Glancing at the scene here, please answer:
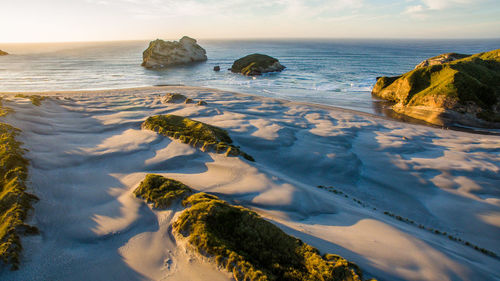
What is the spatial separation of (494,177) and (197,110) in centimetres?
1448

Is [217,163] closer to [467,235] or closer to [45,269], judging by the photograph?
[45,269]

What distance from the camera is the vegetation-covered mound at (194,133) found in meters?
8.09

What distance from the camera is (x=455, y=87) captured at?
58.0ft

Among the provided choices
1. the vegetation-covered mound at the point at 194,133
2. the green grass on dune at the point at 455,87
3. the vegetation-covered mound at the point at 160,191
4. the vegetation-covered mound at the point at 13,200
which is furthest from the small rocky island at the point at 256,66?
the vegetation-covered mound at the point at 160,191

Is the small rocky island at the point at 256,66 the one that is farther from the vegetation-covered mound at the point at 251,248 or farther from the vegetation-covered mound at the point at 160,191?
the vegetation-covered mound at the point at 251,248

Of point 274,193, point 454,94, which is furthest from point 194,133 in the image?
point 454,94

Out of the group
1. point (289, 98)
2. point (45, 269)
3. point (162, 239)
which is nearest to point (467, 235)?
point (162, 239)

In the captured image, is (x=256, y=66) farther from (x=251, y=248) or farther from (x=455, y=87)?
(x=251, y=248)

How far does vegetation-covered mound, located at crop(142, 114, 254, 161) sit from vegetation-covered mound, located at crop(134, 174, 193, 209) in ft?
9.09

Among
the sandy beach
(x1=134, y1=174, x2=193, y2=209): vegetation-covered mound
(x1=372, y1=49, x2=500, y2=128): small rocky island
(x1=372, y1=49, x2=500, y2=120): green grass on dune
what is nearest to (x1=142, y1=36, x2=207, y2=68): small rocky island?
the sandy beach

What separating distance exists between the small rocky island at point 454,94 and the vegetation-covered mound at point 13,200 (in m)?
22.4

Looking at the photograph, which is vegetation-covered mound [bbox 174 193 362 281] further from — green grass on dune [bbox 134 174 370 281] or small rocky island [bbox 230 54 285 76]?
small rocky island [bbox 230 54 285 76]

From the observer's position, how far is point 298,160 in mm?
9031

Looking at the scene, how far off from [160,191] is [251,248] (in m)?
2.67
